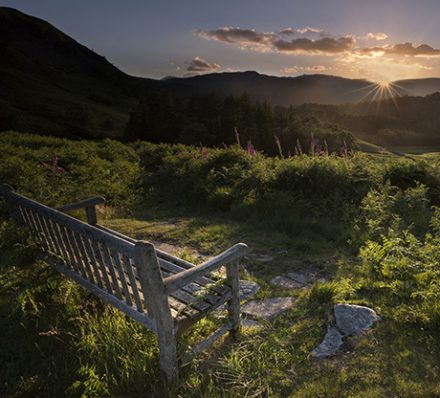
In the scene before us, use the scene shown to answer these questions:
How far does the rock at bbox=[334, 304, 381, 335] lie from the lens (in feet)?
11.7

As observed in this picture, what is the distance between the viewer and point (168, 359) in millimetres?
2838

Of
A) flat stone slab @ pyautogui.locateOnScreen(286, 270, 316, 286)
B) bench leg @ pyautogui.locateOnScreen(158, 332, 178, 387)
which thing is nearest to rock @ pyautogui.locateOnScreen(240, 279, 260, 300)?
flat stone slab @ pyautogui.locateOnScreen(286, 270, 316, 286)

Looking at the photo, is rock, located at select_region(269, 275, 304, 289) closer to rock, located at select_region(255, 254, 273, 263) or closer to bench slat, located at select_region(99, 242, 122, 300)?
rock, located at select_region(255, 254, 273, 263)

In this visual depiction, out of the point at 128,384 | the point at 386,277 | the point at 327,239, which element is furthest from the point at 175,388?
the point at 327,239

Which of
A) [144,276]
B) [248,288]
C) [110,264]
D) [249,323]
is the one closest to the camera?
[144,276]

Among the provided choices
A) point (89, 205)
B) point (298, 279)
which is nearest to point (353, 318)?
point (298, 279)

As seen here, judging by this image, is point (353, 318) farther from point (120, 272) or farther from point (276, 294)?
point (120, 272)

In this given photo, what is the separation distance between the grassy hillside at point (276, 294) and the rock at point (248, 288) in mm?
110

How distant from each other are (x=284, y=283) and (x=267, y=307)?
0.78 meters

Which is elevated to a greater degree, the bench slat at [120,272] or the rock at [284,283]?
the bench slat at [120,272]

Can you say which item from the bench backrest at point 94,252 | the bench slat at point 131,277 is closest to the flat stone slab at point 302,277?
the bench backrest at point 94,252

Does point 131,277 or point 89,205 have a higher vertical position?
point 131,277

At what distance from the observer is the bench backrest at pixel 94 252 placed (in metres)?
2.52

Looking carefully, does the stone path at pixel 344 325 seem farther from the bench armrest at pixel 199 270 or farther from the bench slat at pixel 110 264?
the bench slat at pixel 110 264
